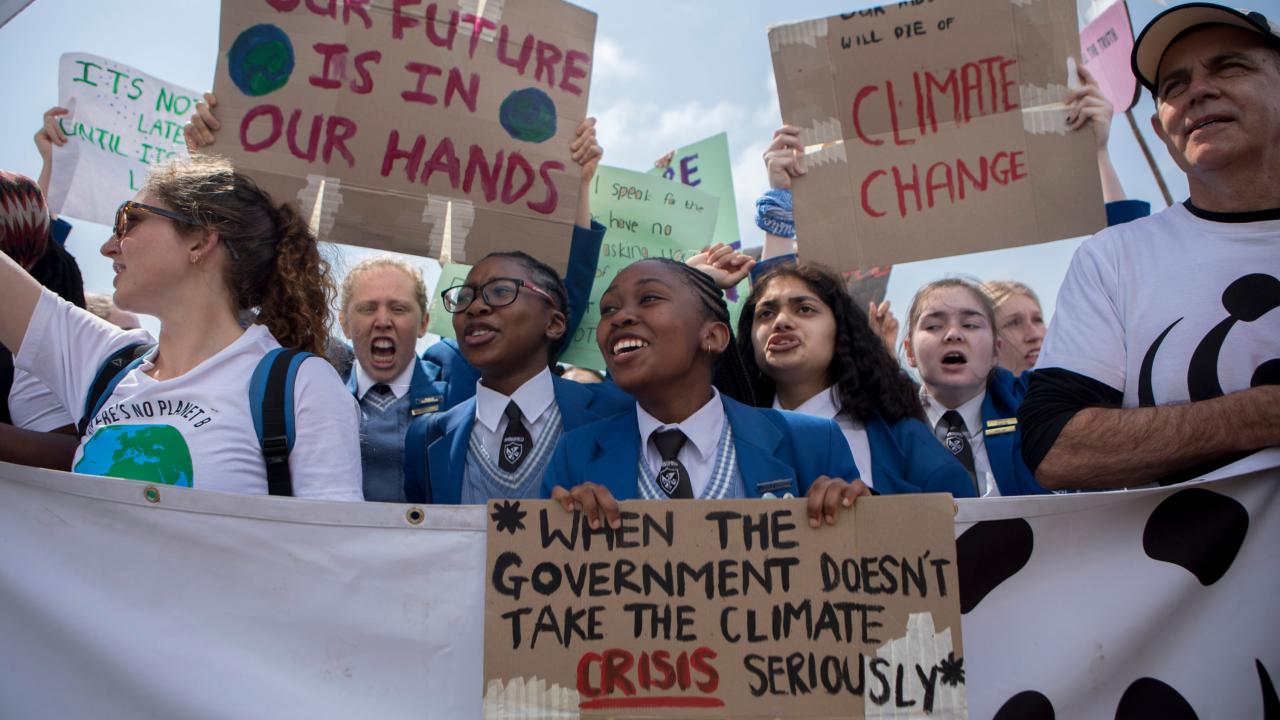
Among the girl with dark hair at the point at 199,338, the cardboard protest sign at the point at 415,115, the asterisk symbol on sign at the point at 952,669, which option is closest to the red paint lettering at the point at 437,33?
the cardboard protest sign at the point at 415,115

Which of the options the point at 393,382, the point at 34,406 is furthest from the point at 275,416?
the point at 393,382

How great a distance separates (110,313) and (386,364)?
1354mm

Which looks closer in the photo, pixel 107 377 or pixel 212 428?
pixel 212 428

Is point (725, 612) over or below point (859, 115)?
below

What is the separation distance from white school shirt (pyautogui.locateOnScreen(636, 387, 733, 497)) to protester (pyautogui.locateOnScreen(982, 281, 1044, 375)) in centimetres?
243

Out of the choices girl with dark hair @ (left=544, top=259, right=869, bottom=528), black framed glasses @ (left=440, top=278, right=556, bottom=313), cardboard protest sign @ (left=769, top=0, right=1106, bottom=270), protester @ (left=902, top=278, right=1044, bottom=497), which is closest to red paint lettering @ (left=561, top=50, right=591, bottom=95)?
cardboard protest sign @ (left=769, top=0, right=1106, bottom=270)

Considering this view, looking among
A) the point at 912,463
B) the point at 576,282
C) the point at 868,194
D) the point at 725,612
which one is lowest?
the point at 725,612

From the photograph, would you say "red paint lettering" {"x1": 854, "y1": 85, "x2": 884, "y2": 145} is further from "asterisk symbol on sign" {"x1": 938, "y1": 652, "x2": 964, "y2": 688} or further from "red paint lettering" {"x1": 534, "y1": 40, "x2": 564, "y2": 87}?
"asterisk symbol on sign" {"x1": 938, "y1": 652, "x2": 964, "y2": 688}

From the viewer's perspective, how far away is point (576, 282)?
4.41 meters

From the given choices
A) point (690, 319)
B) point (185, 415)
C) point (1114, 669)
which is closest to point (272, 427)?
point (185, 415)

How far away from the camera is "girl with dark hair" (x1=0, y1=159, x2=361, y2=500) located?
238 cm

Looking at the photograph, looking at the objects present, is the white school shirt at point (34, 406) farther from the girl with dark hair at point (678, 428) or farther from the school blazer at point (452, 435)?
the girl with dark hair at point (678, 428)

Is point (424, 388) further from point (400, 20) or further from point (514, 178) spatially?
point (400, 20)

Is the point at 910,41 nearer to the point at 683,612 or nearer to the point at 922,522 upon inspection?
the point at 922,522
